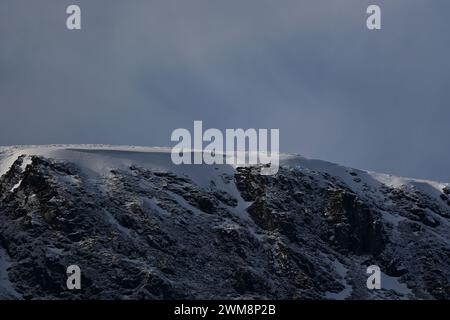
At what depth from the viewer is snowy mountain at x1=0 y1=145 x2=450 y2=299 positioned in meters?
120

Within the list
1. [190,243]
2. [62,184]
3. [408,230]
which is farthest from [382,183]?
[62,184]

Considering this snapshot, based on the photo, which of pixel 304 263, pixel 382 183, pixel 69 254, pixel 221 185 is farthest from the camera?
pixel 382 183

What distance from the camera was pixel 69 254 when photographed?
12088 cm

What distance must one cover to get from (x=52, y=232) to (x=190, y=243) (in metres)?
16.8

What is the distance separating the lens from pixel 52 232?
Answer: 125 metres

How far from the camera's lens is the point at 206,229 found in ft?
433

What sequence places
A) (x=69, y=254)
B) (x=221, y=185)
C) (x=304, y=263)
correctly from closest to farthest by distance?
1. (x=69, y=254)
2. (x=304, y=263)
3. (x=221, y=185)

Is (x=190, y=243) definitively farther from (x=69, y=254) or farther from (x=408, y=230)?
(x=408, y=230)

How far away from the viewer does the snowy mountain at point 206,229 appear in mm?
120250
